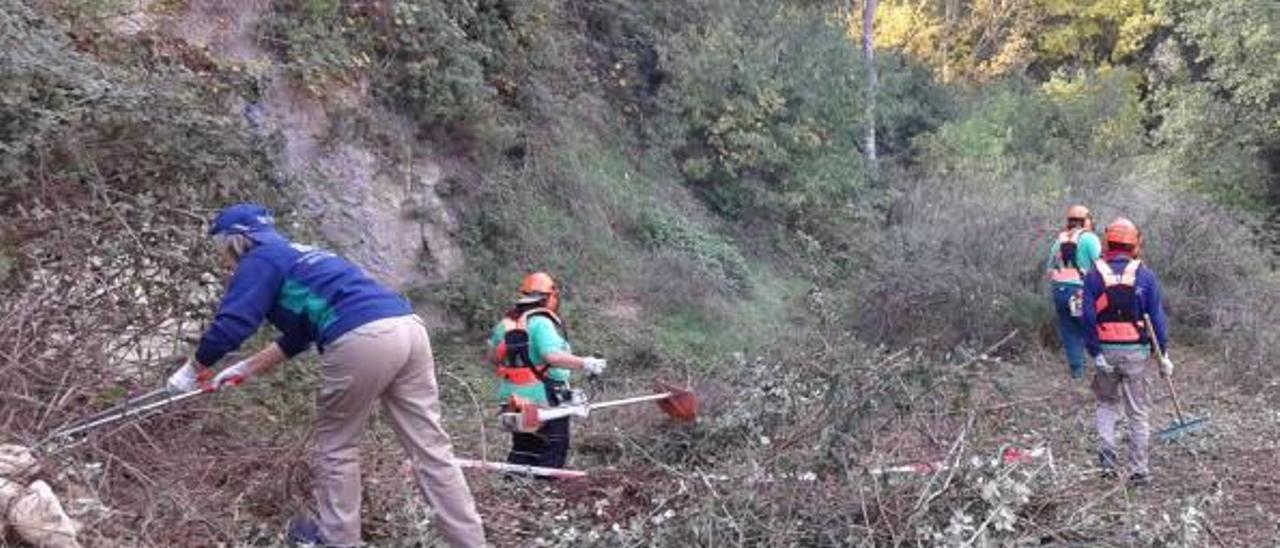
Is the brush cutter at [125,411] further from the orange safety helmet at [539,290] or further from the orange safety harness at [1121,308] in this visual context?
the orange safety harness at [1121,308]

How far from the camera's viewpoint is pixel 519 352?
24.2ft

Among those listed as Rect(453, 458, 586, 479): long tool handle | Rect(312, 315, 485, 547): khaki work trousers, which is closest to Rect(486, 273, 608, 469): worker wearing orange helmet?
Rect(453, 458, 586, 479): long tool handle

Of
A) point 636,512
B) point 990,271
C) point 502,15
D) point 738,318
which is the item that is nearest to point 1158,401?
point 990,271

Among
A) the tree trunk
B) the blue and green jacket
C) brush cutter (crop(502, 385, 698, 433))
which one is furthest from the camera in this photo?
the tree trunk

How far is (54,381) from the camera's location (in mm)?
5789

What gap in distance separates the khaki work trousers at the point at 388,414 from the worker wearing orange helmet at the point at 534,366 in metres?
1.82

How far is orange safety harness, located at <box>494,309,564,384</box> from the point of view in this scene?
24.1 ft

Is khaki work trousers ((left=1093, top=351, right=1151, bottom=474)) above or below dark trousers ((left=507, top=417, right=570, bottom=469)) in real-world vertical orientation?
above

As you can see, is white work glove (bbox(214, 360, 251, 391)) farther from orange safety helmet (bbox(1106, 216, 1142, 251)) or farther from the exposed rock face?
orange safety helmet (bbox(1106, 216, 1142, 251))

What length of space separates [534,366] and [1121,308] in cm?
347

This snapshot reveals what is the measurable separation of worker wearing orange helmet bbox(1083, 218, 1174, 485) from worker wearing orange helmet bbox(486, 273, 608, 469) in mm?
2987

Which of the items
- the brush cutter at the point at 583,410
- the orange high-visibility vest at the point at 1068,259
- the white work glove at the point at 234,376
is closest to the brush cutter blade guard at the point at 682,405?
the brush cutter at the point at 583,410

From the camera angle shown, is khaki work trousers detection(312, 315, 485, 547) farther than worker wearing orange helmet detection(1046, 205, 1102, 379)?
No

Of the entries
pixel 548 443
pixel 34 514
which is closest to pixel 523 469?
pixel 548 443
